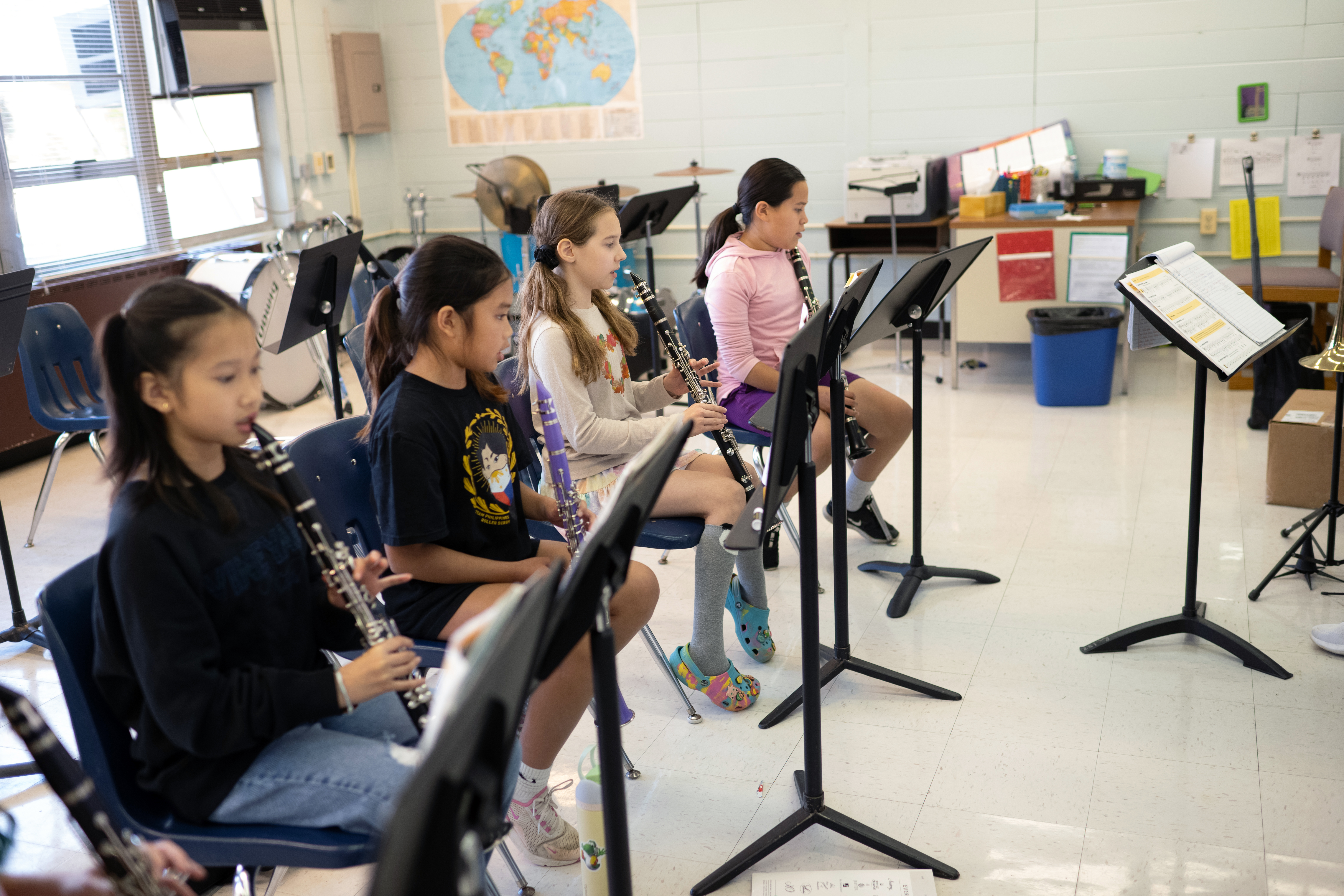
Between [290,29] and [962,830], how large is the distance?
17.5 feet

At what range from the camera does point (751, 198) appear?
2855 millimetres

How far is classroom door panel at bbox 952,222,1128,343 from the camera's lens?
477cm

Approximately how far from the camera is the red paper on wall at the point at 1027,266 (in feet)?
15.6

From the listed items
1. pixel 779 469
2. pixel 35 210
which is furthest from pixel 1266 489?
pixel 35 210

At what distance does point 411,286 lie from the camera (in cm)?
179

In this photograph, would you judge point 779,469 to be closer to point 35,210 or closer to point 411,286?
point 411,286

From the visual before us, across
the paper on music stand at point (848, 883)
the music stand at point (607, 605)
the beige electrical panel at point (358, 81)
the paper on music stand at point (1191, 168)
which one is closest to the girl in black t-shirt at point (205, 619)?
the music stand at point (607, 605)

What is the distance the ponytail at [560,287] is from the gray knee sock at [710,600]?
427 millimetres

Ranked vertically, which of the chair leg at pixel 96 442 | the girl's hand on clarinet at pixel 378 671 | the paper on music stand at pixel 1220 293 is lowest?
the chair leg at pixel 96 442

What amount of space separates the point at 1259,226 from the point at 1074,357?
1404 millimetres

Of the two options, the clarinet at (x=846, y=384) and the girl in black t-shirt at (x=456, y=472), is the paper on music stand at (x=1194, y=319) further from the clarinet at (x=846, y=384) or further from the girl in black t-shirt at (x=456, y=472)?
the girl in black t-shirt at (x=456, y=472)

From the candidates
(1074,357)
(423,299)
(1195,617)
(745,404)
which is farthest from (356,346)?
(1074,357)

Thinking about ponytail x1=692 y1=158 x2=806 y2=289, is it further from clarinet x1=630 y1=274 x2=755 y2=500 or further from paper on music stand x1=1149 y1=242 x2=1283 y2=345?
paper on music stand x1=1149 y1=242 x2=1283 y2=345

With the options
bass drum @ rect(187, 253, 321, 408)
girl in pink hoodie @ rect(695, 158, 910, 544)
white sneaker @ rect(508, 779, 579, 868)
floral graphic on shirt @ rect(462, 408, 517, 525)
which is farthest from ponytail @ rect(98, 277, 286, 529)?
bass drum @ rect(187, 253, 321, 408)
